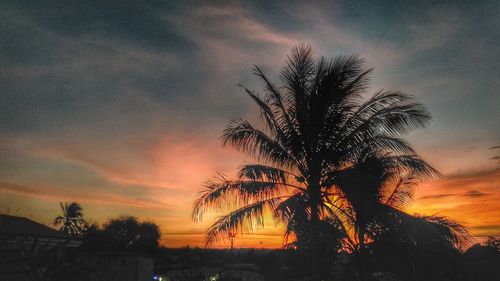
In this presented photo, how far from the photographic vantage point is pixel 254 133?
10945 millimetres

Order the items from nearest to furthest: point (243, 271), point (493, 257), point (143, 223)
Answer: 1. point (493, 257)
2. point (243, 271)
3. point (143, 223)

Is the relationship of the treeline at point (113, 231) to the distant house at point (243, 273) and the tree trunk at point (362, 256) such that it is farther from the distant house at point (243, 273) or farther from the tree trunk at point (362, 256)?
the tree trunk at point (362, 256)

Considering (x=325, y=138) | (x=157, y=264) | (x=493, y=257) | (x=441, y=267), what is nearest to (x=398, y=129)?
(x=325, y=138)

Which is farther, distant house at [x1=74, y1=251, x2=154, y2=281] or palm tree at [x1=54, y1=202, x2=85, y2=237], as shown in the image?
palm tree at [x1=54, y1=202, x2=85, y2=237]

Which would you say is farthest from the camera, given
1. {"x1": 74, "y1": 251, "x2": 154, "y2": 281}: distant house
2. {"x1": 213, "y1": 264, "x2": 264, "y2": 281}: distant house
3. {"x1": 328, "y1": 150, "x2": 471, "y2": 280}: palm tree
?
{"x1": 213, "y1": 264, "x2": 264, "y2": 281}: distant house

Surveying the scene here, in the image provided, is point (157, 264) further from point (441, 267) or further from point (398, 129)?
point (398, 129)

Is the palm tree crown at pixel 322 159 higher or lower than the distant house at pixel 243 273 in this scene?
higher

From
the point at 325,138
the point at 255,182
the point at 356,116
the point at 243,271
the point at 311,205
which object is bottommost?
the point at 243,271

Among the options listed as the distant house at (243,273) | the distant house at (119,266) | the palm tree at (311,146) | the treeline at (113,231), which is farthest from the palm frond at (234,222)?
the treeline at (113,231)

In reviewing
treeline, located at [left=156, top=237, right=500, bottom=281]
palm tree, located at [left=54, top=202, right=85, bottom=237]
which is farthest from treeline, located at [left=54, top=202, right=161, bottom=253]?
treeline, located at [left=156, top=237, right=500, bottom=281]

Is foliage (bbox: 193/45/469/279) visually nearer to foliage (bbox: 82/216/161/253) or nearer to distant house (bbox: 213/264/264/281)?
distant house (bbox: 213/264/264/281)

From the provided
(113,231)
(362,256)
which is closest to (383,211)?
(362,256)

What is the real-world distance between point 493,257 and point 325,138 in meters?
13.3

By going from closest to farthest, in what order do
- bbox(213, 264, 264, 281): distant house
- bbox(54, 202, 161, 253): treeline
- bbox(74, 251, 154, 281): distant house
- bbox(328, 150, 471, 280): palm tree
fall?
bbox(328, 150, 471, 280): palm tree
bbox(74, 251, 154, 281): distant house
bbox(213, 264, 264, 281): distant house
bbox(54, 202, 161, 253): treeline
